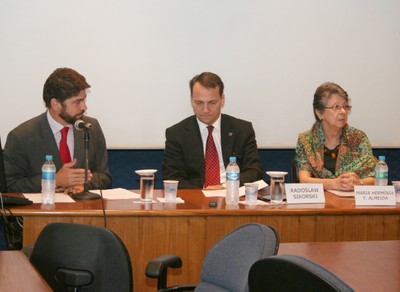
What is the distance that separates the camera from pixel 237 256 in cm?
234

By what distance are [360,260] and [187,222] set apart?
4.65 feet

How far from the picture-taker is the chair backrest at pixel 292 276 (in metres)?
1.50

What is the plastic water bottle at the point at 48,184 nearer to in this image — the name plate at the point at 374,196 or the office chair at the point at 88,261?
the office chair at the point at 88,261

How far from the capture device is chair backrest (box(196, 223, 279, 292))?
2.25 metres

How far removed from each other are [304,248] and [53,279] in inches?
38.0

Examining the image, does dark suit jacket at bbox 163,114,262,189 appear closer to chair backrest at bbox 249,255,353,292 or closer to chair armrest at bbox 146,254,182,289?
chair armrest at bbox 146,254,182,289

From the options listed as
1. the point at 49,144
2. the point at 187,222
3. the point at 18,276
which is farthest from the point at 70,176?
the point at 18,276

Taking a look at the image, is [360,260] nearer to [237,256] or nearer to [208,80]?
[237,256]

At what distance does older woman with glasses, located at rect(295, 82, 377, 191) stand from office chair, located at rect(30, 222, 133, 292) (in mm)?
2486

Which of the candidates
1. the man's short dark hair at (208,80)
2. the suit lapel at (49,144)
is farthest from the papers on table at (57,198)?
the man's short dark hair at (208,80)

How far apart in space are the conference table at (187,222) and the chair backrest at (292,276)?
7.26 ft

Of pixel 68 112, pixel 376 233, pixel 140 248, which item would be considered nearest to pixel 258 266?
pixel 140 248

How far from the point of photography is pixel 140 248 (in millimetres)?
3861

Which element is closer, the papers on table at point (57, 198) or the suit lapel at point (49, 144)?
the papers on table at point (57, 198)
